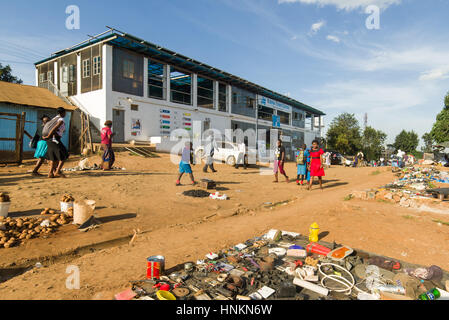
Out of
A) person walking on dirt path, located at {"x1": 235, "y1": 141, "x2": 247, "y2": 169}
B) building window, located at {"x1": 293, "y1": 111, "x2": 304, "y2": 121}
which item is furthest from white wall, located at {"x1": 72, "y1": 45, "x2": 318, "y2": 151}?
building window, located at {"x1": 293, "y1": 111, "x2": 304, "y2": 121}

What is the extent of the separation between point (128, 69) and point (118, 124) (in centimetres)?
417

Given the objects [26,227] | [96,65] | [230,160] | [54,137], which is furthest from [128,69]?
[26,227]

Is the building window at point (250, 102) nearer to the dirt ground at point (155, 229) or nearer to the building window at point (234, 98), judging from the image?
the building window at point (234, 98)

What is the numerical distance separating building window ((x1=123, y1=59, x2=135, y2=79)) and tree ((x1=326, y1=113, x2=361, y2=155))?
34.9 meters

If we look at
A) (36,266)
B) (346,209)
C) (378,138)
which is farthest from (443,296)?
(378,138)

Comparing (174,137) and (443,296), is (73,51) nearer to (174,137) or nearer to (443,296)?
(174,137)

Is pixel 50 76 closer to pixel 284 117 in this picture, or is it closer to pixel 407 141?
pixel 284 117

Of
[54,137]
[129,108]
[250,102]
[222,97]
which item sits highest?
[250,102]

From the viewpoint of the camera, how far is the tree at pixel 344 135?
42.5 m

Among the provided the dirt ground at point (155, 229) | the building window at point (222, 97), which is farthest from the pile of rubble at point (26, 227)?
the building window at point (222, 97)

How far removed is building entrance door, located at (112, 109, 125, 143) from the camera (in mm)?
17438

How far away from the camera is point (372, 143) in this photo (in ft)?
153

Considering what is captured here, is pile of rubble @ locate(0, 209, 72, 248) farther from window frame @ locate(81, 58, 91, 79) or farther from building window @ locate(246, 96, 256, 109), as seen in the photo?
building window @ locate(246, 96, 256, 109)

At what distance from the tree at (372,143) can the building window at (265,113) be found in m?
21.2
